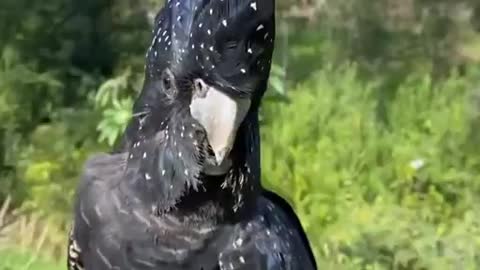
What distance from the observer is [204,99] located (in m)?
2.05

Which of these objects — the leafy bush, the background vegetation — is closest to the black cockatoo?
the background vegetation

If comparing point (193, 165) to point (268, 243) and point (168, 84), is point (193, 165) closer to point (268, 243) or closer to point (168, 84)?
point (168, 84)

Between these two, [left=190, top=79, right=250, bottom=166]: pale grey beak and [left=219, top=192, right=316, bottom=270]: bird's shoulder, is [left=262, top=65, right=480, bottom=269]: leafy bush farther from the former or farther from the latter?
[left=190, top=79, right=250, bottom=166]: pale grey beak

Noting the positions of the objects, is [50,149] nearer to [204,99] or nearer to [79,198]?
[79,198]

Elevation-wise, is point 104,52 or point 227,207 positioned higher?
point 227,207

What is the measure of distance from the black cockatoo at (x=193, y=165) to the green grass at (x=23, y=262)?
111 inches

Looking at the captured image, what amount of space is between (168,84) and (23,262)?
328cm

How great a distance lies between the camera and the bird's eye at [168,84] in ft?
6.93

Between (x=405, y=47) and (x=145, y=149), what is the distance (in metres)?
5.36

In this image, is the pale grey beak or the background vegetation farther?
the background vegetation

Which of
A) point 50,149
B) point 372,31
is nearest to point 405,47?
point 372,31

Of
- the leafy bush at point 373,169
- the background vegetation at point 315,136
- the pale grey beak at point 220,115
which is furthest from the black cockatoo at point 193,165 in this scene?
the leafy bush at point 373,169

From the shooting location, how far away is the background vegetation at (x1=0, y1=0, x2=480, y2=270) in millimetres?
5273

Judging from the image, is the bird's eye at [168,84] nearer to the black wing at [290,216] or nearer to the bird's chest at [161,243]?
the bird's chest at [161,243]
